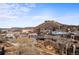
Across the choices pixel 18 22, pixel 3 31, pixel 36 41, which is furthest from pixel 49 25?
pixel 3 31

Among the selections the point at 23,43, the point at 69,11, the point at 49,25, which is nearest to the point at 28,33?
the point at 23,43

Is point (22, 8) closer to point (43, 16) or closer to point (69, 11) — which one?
point (43, 16)

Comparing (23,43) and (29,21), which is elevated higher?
(29,21)

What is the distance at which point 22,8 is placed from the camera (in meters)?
1.74

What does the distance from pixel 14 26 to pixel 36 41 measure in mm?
276

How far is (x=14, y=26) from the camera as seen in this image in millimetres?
1732

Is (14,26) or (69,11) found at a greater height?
(69,11)

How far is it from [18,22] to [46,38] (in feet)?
1.10

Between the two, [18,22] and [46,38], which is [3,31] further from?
[46,38]

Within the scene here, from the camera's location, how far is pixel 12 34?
173 cm

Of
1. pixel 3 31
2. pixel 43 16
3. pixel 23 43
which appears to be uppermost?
pixel 43 16

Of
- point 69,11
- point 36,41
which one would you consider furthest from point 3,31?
point 69,11

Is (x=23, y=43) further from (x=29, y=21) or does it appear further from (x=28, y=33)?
(x=29, y=21)

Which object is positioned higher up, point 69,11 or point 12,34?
point 69,11
